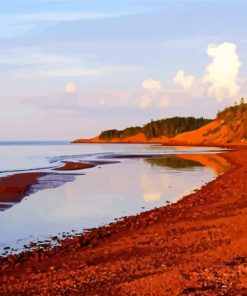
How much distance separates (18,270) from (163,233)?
17.7 feet

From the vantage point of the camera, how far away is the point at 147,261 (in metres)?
13.0

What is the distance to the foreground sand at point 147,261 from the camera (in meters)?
10.4

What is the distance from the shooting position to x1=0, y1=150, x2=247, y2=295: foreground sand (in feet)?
34.1

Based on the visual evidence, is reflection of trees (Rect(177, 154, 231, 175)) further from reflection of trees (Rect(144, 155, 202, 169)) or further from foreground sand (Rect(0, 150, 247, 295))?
foreground sand (Rect(0, 150, 247, 295))

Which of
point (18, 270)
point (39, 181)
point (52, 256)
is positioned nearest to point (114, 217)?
point (52, 256)

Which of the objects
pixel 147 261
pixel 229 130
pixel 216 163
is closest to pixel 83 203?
pixel 147 261

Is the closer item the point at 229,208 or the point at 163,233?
the point at 163,233

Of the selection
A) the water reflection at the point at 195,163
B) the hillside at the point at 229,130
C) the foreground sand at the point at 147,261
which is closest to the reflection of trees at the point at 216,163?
the water reflection at the point at 195,163

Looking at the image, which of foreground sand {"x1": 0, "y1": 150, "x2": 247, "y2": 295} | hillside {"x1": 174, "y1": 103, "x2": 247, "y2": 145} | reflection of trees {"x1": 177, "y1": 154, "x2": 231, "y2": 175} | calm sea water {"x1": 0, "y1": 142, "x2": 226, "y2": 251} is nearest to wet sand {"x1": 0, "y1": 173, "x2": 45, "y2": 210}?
calm sea water {"x1": 0, "y1": 142, "x2": 226, "y2": 251}

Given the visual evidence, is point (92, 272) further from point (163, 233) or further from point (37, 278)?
point (163, 233)

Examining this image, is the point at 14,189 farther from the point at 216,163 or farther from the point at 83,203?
the point at 216,163

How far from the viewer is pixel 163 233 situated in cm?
1717

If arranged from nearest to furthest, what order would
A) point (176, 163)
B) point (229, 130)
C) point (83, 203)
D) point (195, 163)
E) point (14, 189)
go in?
point (83, 203) < point (14, 189) < point (195, 163) < point (176, 163) < point (229, 130)

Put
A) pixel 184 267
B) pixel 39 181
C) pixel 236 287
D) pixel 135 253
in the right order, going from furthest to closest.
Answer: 1. pixel 39 181
2. pixel 135 253
3. pixel 184 267
4. pixel 236 287
